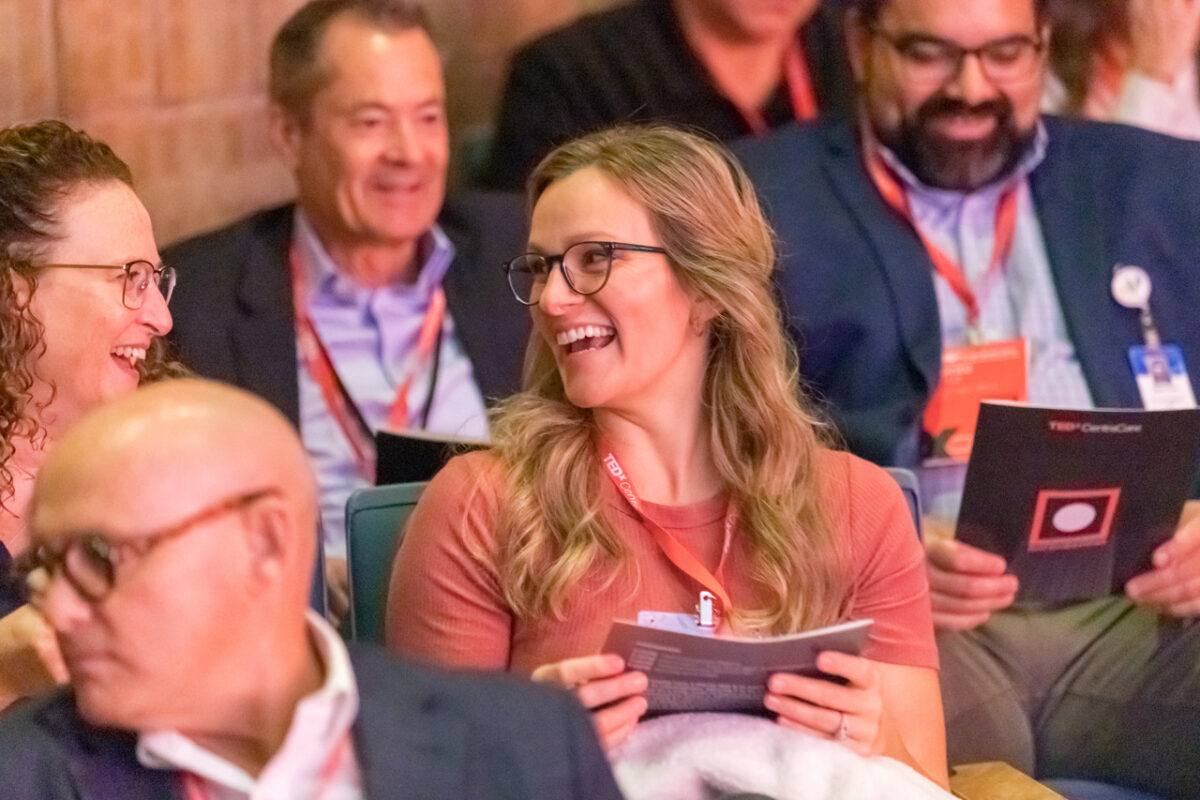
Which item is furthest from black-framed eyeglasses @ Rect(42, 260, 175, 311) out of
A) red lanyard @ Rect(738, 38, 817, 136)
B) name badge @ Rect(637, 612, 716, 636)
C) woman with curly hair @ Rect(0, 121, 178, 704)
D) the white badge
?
the white badge

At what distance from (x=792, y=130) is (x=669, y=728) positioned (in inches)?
61.2

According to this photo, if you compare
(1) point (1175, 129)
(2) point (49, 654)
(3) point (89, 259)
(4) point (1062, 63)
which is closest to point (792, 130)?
(4) point (1062, 63)

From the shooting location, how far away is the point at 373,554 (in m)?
1.86

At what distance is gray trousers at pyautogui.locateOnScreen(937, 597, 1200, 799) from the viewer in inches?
90.1

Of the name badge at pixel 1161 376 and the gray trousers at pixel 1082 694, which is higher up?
the name badge at pixel 1161 376

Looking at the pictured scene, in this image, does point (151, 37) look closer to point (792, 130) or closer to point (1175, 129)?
point (792, 130)

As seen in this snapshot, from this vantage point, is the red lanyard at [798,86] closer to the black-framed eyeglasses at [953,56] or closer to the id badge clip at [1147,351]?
the black-framed eyeglasses at [953,56]

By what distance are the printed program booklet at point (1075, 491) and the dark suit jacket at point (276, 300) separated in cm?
91

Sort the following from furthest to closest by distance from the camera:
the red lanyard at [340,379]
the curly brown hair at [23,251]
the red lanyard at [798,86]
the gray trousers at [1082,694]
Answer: the red lanyard at [798,86] < the red lanyard at [340,379] < the gray trousers at [1082,694] < the curly brown hair at [23,251]

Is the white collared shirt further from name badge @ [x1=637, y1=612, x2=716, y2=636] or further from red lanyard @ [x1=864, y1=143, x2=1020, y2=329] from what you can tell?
red lanyard @ [x1=864, y1=143, x2=1020, y2=329]

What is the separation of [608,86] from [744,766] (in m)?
1.87

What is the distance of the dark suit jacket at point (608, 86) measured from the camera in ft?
9.77

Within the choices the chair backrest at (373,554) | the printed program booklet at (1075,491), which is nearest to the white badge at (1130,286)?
the printed program booklet at (1075,491)

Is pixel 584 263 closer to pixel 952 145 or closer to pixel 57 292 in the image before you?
pixel 57 292
